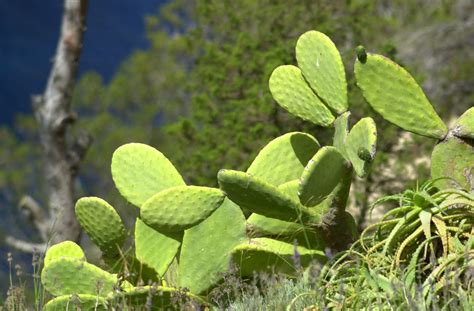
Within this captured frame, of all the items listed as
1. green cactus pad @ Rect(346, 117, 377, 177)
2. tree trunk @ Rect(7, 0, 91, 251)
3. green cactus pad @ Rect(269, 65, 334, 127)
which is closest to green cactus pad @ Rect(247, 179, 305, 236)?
green cactus pad @ Rect(346, 117, 377, 177)

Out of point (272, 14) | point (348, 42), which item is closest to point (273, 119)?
point (272, 14)

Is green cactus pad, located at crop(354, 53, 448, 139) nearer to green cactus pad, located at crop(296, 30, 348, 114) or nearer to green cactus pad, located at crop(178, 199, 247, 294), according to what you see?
green cactus pad, located at crop(296, 30, 348, 114)

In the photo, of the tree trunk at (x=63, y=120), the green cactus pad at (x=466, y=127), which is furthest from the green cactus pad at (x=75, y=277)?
the tree trunk at (x=63, y=120)

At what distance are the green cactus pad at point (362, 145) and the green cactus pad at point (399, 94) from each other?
0.66ft

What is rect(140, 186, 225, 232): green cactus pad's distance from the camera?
2.97m

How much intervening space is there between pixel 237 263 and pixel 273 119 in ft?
16.2

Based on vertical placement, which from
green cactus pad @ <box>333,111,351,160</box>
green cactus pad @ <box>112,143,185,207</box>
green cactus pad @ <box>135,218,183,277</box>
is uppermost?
green cactus pad @ <box>333,111,351,160</box>

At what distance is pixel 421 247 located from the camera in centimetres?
261

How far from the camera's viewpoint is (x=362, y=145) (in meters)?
2.88

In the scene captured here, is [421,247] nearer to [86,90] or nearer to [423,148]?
[423,148]

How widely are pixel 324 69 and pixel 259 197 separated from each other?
674mm

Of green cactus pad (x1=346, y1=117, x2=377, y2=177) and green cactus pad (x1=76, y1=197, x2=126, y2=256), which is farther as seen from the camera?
green cactus pad (x1=76, y1=197, x2=126, y2=256)

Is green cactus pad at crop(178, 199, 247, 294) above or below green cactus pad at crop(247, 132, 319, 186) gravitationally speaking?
below

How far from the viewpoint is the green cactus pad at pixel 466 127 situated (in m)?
2.92
